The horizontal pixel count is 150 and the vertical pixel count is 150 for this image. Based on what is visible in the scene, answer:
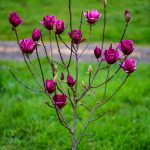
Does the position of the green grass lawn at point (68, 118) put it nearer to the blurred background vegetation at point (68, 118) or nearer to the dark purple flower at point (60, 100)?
the blurred background vegetation at point (68, 118)

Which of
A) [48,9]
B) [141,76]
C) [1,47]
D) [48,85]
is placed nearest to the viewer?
[48,85]

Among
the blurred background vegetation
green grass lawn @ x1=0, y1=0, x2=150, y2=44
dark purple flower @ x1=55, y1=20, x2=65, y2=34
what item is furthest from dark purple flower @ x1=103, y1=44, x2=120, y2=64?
green grass lawn @ x1=0, y1=0, x2=150, y2=44

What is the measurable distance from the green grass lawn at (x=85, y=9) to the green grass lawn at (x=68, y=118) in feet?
17.4

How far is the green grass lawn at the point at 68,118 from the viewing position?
4.09 metres

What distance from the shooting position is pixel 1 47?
32.7 feet

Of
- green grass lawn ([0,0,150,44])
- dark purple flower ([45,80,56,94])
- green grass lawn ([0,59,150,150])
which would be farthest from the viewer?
green grass lawn ([0,0,150,44])

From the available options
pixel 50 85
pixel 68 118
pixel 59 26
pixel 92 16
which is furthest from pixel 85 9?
pixel 50 85

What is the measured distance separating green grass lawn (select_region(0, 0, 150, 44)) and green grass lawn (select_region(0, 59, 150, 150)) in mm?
5315

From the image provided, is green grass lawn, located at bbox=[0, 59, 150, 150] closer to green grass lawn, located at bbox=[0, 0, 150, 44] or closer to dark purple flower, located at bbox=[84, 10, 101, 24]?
dark purple flower, located at bbox=[84, 10, 101, 24]

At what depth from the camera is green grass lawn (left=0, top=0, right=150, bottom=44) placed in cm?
1138

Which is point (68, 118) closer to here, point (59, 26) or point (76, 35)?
point (76, 35)

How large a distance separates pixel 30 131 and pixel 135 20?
31.7ft

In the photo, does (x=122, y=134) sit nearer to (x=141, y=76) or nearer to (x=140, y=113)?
(x=140, y=113)

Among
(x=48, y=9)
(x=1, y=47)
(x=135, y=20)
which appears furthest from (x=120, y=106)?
(x=48, y=9)
